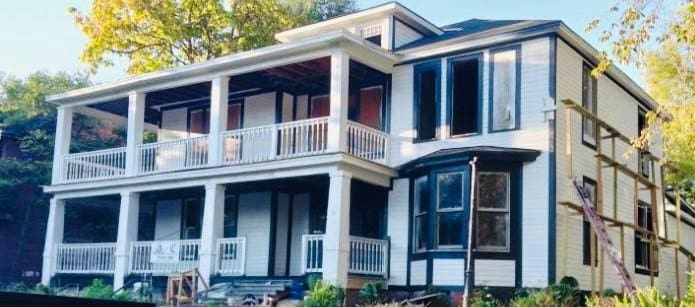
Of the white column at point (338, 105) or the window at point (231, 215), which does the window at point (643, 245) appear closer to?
the white column at point (338, 105)

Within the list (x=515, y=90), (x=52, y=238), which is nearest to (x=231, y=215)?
(x=52, y=238)

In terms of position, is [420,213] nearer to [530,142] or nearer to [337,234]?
[337,234]

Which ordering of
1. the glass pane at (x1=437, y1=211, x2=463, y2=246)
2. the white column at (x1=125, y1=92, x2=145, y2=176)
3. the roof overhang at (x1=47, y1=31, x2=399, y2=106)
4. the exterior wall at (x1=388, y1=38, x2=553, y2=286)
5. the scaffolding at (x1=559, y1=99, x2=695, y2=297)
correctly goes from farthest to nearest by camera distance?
1. the white column at (x1=125, y1=92, x2=145, y2=176)
2. the roof overhang at (x1=47, y1=31, x2=399, y2=106)
3. the glass pane at (x1=437, y1=211, x2=463, y2=246)
4. the exterior wall at (x1=388, y1=38, x2=553, y2=286)
5. the scaffolding at (x1=559, y1=99, x2=695, y2=297)

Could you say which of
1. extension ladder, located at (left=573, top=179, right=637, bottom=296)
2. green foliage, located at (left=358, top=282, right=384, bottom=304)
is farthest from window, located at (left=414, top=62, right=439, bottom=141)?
extension ladder, located at (left=573, top=179, right=637, bottom=296)

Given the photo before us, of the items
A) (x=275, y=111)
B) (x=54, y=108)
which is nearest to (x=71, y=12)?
(x=54, y=108)

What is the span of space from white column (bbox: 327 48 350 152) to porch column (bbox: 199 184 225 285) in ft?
11.5

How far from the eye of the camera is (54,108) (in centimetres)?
3138

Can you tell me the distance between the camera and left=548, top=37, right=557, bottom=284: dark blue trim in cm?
1728

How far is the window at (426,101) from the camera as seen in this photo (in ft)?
64.5

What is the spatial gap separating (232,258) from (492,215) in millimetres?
6302

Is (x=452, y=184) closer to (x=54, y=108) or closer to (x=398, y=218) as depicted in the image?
(x=398, y=218)

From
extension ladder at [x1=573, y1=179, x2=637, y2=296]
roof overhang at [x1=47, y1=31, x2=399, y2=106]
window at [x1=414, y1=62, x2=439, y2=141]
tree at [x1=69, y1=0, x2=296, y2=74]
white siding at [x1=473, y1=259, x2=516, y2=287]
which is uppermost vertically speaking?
tree at [x1=69, y1=0, x2=296, y2=74]

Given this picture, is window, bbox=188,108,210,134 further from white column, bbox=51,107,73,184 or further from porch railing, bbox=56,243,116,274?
porch railing, bbox=56,243,116,274

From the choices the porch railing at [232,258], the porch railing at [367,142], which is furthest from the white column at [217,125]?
the porch railing at [367,142]
